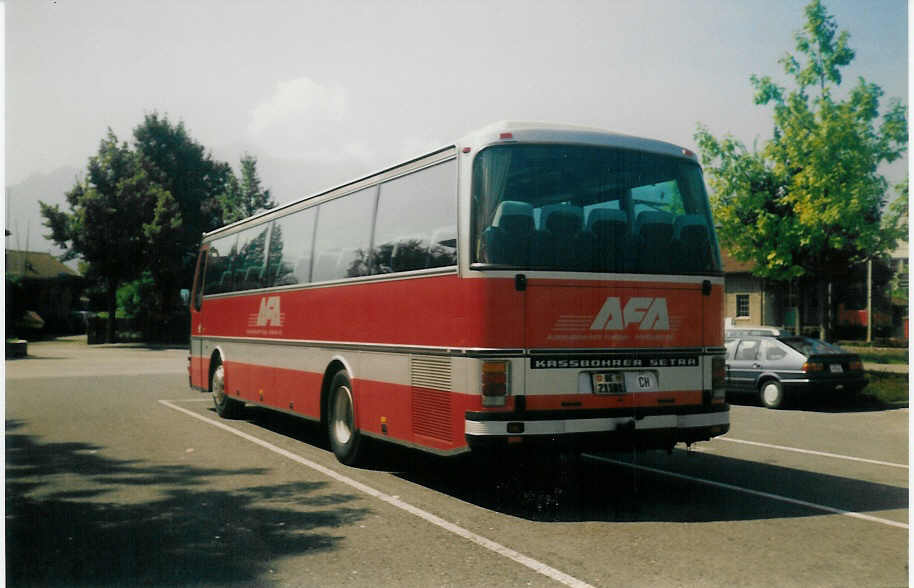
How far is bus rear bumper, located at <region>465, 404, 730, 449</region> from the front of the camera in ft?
22.7

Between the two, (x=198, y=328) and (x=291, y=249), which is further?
(x=198, y=328)

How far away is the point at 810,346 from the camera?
16766 mm

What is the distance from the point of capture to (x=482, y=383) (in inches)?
274

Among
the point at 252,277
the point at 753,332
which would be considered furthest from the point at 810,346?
the point at 252,277

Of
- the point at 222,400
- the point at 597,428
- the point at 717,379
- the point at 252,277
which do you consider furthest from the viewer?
the point at 222,400

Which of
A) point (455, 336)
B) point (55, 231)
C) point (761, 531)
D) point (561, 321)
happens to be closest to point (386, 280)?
point (455, 336)

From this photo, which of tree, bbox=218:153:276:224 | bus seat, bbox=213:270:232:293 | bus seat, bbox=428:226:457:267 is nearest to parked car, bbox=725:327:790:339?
bus seat, bbox=213:270:232:293

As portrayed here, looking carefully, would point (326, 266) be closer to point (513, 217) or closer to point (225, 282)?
point (513, 217)

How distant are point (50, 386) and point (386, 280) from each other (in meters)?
14.9

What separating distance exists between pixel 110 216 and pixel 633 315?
1718 inches

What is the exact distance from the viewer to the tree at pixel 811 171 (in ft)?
53.7

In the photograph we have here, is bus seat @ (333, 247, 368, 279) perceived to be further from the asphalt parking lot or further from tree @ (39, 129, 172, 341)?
tree @ (39, 129, 172, 341)

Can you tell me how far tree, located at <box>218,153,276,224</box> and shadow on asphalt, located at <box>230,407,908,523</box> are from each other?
1911 inches

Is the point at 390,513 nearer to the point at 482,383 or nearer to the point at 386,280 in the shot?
the point at 482,383
